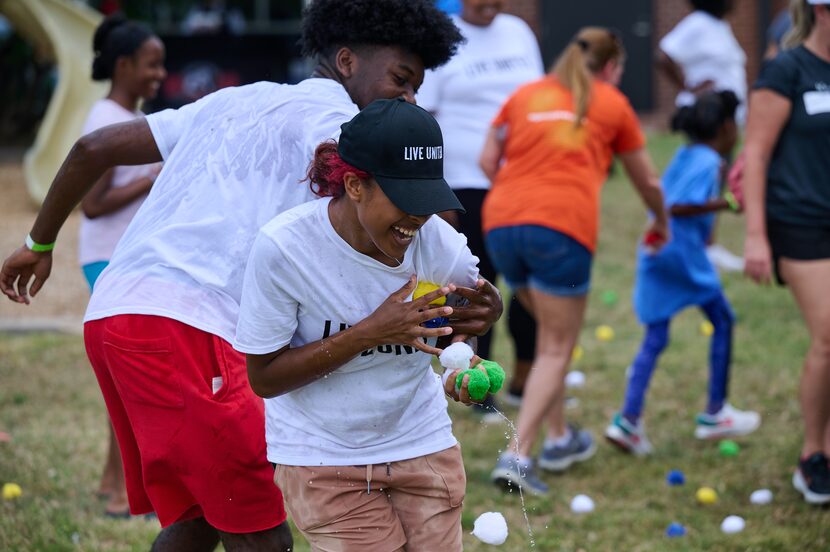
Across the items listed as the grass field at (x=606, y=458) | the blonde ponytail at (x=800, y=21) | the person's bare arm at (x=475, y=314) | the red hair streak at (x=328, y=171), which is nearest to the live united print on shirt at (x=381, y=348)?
the person's bare arm at (x=475, y=314)

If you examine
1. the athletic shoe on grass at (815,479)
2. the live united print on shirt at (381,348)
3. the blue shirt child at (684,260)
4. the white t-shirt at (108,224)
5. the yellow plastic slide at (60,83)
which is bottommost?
the yellow plastic slide at (60,83)

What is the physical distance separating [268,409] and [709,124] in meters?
3.76

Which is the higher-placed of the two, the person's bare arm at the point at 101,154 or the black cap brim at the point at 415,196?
the black cap brim at the point at 415,196

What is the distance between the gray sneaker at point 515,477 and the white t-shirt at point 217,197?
2299 mm

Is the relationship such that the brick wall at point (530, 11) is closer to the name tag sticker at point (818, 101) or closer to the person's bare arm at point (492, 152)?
the person's bare arm at point (492, 152)

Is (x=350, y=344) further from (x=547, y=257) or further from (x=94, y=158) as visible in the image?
(x=547, y=257)

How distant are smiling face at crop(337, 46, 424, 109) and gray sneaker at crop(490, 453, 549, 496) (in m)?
2.43

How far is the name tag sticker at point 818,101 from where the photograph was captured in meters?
4.94

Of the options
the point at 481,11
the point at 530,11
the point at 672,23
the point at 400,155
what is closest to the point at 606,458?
the point at 481,11

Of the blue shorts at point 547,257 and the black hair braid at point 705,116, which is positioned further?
the black hair braid at point 705,116

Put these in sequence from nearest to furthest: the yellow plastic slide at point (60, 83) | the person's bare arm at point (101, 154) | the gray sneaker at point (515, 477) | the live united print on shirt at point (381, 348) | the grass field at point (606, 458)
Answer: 1. the live united print on shirt at point (381, 348)
2. the person's bare arm at point (101, 154)
3. the grass field at point (606, 458)
4. the gray sneaker at point (515, 477)
5. the yellow plastic slide at point (60, 83)

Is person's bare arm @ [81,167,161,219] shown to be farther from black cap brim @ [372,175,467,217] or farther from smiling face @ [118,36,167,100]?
black cap brim @ [372,175,467,217]

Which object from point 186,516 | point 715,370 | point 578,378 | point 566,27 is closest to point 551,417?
point 715,370

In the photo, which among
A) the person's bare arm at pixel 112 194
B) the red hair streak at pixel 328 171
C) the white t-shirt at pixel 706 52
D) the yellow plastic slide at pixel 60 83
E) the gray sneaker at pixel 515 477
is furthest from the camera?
the yellow plastic slide at pixel 60 83
